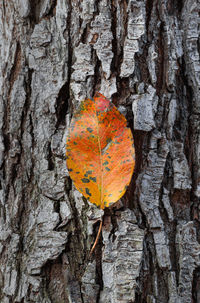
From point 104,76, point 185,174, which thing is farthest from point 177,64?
point 185,174

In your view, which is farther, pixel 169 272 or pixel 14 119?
pixel 14 119

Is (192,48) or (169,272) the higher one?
(192,48)

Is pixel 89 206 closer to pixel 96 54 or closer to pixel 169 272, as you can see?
pixel 169 272

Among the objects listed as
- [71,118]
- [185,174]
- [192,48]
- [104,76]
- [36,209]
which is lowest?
[36,209]
